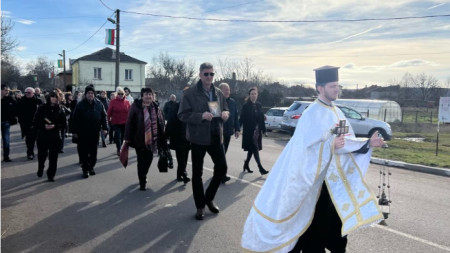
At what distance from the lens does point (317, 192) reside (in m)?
3.20

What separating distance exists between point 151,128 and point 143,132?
0.59ft

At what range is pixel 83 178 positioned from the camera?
303 inches

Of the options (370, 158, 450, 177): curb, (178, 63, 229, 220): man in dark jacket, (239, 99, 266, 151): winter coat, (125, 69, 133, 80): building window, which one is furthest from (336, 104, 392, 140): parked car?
(125, 69, 133, 80): building window

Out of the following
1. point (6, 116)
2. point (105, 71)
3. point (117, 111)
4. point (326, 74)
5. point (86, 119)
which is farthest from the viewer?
point (105, 71)

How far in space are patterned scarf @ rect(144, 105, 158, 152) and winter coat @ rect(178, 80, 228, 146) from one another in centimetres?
196

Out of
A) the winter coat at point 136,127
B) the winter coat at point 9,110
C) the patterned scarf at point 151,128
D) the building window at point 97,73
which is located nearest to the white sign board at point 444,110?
the patterned scarf at point 151,128

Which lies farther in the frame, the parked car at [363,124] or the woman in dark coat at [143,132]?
the parked car at [363,124]

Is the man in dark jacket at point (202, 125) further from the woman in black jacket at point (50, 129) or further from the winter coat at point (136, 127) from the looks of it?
the woman in black jacket at point (50, 129)

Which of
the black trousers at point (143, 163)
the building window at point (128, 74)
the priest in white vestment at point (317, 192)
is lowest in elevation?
the black trousers at point (143, 163)

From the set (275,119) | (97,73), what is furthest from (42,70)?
(275,119)

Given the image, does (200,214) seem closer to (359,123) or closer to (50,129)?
(50,129)

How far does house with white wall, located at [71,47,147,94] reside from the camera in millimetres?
52219

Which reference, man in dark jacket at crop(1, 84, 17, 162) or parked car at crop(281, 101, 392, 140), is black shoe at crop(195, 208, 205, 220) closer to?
man in dark jacket at crop(1, 84, 17, 162)

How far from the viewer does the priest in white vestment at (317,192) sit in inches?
121
